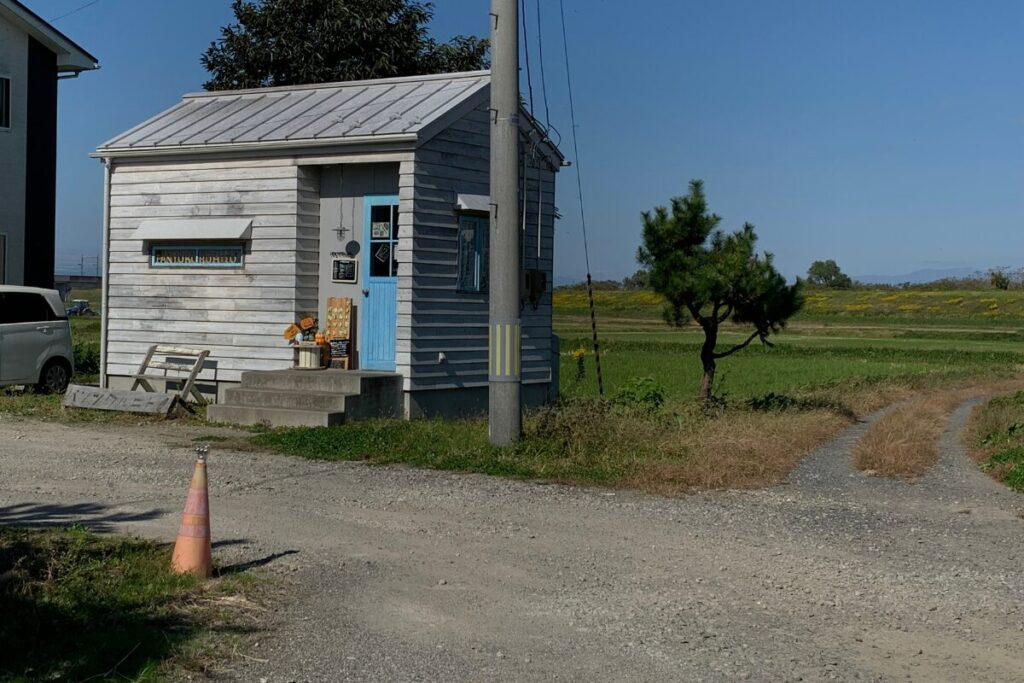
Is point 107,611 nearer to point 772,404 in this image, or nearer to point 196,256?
point 196,256

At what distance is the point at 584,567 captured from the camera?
321 inches

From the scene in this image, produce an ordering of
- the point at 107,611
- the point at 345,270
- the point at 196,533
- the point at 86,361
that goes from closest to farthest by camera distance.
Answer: the point at 107,611
the point at 196,533
the point at 345,270
the point at 86,361

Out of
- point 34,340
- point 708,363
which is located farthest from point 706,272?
point 34,340

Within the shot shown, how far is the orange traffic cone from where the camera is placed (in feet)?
24.2

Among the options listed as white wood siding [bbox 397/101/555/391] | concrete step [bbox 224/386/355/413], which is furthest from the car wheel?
white wood siding [bbox 397/101/555/391]

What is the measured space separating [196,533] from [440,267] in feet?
31.8

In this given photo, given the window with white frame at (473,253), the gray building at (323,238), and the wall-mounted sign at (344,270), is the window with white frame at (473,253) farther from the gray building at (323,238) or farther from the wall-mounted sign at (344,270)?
the wall-mounted sign at (344,270)

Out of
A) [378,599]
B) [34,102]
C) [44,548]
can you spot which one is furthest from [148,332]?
[378,599]

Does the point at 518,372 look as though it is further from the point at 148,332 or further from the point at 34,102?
the point at 34,102

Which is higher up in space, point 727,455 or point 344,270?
point 344,270

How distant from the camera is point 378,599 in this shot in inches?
283

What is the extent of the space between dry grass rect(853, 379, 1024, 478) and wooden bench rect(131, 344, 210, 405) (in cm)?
891

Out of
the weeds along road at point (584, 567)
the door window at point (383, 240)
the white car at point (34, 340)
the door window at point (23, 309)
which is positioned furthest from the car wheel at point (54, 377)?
the weeds along road at point (584, 567)

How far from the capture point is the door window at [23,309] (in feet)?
61.3
